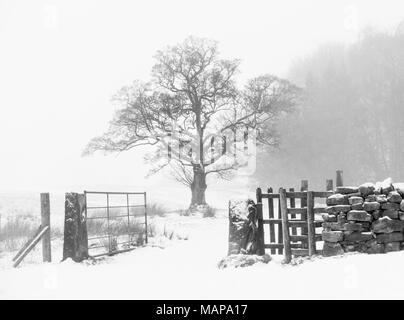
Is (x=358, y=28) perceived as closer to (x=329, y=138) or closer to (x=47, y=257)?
(x=329, y=138)

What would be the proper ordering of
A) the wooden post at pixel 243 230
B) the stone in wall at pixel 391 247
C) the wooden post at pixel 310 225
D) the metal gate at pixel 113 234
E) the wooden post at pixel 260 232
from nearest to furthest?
1. the stone in wall at pixel 391 247
2. the wooden post at pixel 310 225
3. the wooden post at pixel 243 230
4. the wooden post at pixel 260 232
5. the metal gate at pixel 113 234

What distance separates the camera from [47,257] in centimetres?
1036

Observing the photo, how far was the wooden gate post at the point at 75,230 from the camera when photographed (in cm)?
1012

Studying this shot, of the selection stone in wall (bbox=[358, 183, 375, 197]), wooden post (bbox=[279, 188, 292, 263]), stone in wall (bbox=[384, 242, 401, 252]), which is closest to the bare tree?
wooden post (bbox=[279, 188, 292, 263])

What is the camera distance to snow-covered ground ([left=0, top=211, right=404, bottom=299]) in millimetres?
6457

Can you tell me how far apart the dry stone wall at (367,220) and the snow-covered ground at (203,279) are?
1.28 ft

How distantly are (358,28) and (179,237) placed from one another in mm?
36444

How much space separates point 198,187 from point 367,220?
17.4 m

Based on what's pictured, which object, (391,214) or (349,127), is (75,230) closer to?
(391,214)

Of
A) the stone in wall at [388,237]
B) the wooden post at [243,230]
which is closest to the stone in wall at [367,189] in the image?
the stone in wall at [388,237]

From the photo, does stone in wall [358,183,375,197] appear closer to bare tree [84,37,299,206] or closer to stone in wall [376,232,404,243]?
stone in wall [376,232,404,243]

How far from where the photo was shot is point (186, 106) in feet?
87.7

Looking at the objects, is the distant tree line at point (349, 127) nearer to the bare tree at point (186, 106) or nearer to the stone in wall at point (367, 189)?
the bare tree at point (186, 106)

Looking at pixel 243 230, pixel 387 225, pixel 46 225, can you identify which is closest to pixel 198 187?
pixel 46 225
